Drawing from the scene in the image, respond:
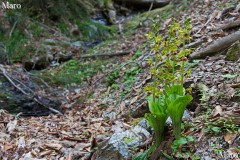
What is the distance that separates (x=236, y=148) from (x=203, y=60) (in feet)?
6.23

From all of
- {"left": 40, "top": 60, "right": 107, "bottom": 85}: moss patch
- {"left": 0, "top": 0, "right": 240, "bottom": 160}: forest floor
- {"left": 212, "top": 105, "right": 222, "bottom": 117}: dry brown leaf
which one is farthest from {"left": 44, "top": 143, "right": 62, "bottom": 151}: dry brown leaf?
{"left": 40, "top": 60, "right": 107, "bottom": 85}: moss patch

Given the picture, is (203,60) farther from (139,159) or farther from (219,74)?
(139,159)

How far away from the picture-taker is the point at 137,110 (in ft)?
11.7

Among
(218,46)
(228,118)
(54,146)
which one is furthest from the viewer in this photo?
(218,46)

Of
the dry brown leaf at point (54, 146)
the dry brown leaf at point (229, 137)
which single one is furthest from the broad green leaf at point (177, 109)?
the dry brown leaf at point (54, 146)

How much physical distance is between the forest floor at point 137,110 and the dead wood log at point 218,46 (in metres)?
0.02

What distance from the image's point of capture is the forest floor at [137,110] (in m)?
2.23

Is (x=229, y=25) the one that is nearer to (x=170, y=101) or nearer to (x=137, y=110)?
(x=137, y=110)

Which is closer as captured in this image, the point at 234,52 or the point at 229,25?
the point at 234,52

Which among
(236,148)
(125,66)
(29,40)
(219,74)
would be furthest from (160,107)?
(29,40)

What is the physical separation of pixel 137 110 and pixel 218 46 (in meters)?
1.25

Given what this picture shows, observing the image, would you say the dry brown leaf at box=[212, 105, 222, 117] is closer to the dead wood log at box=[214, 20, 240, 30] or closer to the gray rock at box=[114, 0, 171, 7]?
the dead wood log at box=[214, 20, 240, 30]

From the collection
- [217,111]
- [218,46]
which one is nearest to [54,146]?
[217,111]

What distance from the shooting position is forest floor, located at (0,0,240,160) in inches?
87.8
